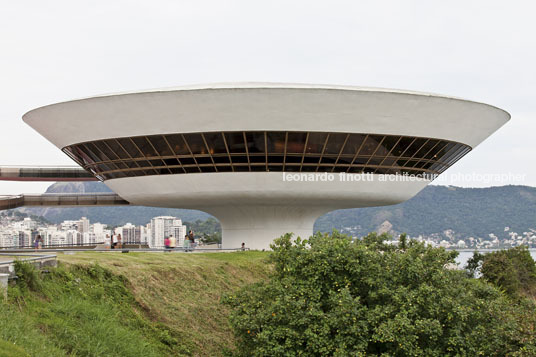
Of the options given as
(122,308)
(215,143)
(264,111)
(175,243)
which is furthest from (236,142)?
(122,308)

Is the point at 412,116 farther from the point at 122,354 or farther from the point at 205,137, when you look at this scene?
the point at 122,354

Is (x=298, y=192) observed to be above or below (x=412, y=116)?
below

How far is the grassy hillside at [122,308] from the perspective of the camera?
14000 millimetres

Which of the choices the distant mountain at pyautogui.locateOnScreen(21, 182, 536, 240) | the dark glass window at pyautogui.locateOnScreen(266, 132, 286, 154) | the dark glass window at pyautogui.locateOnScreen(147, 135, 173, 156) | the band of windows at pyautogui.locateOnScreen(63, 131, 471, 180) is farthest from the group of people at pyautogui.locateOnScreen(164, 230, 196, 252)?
the distant mountain at pyautogui.locateOnScreen(21, 182, 536, 240)

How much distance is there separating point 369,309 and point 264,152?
12715mm

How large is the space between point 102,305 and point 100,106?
45.4 ft

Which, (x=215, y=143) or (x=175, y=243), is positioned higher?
(x=215, y=143)

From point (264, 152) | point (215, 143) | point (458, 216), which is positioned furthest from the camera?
point (458, 216)

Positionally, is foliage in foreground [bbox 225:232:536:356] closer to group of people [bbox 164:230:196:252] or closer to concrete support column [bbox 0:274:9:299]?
concrete support column [bbox 0:274:9:299]

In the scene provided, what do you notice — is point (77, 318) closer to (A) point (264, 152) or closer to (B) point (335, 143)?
(A) point (264, 152)

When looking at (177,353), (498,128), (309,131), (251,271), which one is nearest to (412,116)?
(309,131)

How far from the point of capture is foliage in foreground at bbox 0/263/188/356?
12977 millimetres

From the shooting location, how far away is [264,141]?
2858 cm

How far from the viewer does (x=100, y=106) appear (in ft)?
94.4
